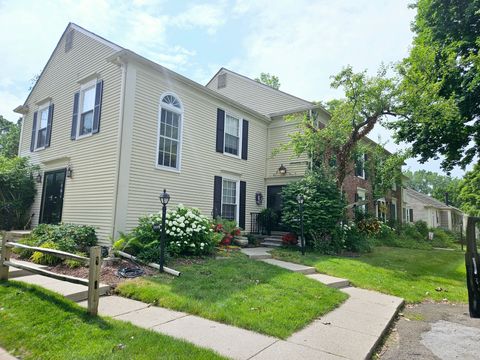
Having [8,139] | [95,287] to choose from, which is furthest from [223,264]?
[8,139]

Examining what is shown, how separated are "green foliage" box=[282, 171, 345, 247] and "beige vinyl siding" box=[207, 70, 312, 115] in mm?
4132

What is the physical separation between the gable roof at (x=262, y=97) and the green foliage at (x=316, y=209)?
3697 mm

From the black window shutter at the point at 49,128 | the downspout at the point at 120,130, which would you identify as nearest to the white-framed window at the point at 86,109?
the downspout at the point at 120,130

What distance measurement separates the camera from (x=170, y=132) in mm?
9828

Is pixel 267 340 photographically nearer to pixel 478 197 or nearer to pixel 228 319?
pixel 228 319

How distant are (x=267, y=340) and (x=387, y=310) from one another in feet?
8.27

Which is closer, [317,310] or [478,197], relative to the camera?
[317,310]

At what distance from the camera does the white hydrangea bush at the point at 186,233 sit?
7363 millimetres

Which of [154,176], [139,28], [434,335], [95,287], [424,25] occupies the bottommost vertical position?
[434,335]

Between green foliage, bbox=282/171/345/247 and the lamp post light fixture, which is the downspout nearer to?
green foliage, bbox=282/171/345/247

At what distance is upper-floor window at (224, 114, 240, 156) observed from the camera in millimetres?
12070

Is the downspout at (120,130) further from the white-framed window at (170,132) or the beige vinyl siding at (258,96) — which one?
the beige vinyl siding at (258,96)

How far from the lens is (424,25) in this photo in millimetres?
12828

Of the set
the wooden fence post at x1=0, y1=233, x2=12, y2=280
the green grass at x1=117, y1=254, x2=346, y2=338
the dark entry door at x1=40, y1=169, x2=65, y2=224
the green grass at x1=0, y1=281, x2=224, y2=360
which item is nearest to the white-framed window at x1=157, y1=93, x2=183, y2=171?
the dark entry door at x1=40, y1=169, x2=65, y2=224
